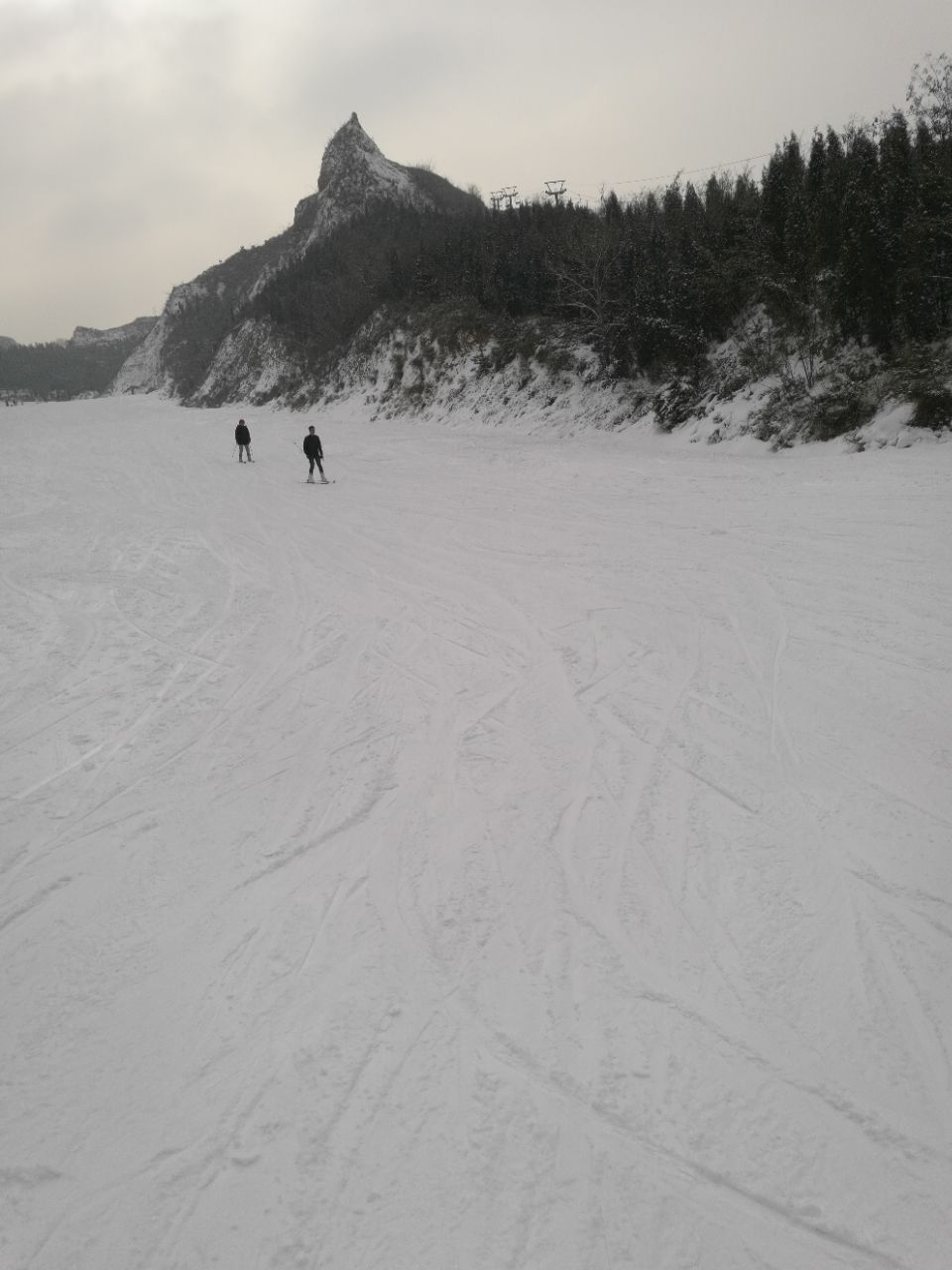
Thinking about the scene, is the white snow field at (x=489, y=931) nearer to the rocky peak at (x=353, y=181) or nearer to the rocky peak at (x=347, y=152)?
the rocky peak at (x=353, y=181)

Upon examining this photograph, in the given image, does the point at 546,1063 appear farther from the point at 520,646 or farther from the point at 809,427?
the point at 809,427

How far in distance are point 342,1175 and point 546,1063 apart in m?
0.82

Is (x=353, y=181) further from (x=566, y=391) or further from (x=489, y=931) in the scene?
(x=489, y=931)

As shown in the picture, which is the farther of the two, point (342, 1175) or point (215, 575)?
point (215, 575)

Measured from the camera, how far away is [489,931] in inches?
131

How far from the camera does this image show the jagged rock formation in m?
62.6

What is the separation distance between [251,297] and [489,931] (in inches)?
3732

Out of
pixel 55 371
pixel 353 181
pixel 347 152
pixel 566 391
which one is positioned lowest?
pixel 566 391

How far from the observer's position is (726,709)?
5.24 metres

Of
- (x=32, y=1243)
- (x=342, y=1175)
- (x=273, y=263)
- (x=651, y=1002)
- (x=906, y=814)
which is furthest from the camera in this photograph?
(x=273, y=263)

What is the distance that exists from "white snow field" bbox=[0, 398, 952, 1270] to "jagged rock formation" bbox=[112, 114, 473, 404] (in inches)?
2085

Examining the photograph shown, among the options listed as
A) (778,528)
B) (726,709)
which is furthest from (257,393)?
(726,709)

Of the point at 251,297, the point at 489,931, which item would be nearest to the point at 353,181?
the point at 251,297

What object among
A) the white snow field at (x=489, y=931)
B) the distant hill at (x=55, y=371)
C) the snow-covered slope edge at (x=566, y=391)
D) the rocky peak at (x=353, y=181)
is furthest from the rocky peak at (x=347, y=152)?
the white snow field at (x=489, y=931)
